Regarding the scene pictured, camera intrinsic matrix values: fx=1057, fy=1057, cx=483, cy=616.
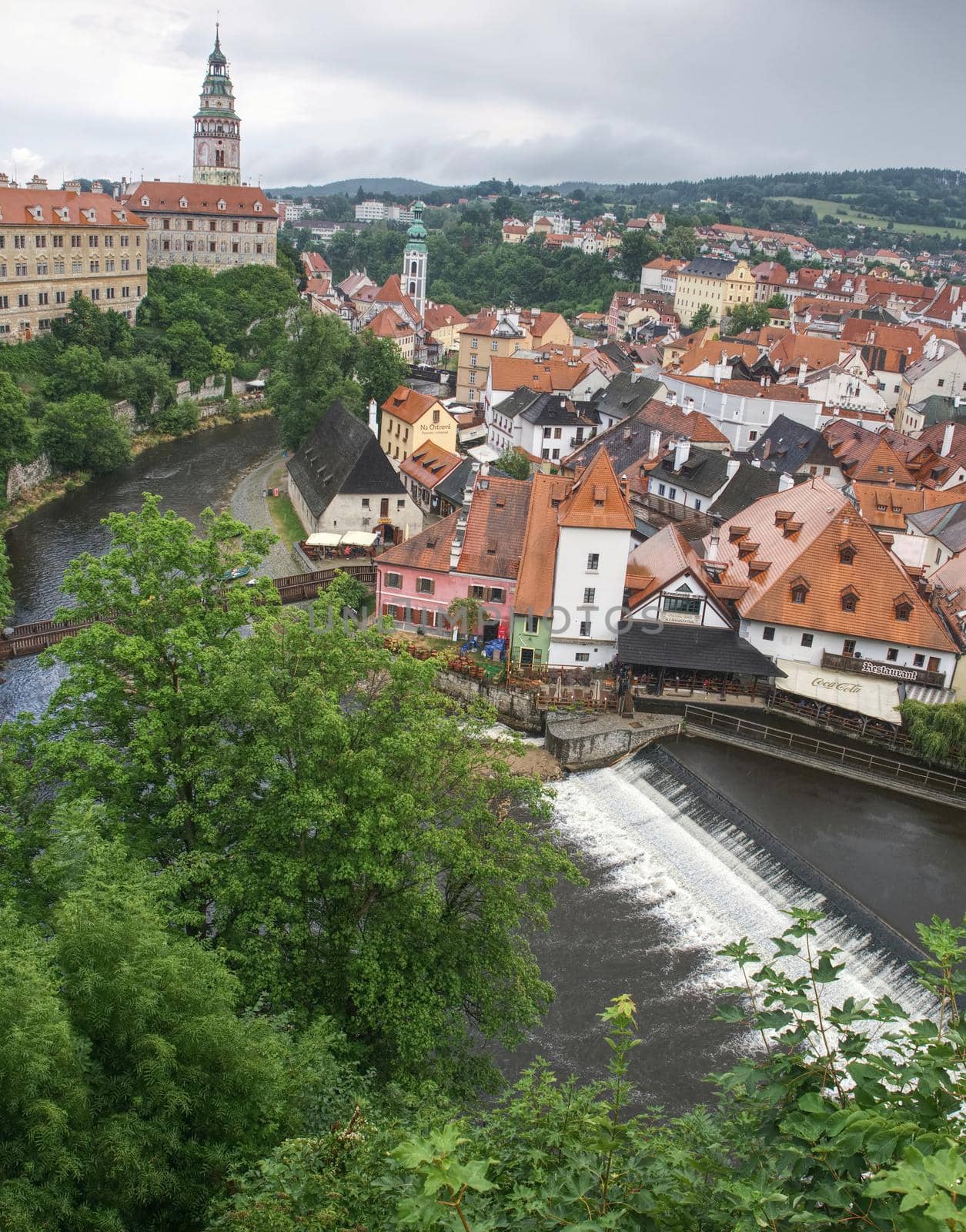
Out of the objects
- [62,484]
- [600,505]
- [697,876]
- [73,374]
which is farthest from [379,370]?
[697,876]

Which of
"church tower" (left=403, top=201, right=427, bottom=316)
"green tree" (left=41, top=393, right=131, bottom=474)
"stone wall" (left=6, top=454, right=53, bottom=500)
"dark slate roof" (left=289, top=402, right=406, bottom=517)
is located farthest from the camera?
"church tower" (left=403, top=201, right=427, bottom=316)

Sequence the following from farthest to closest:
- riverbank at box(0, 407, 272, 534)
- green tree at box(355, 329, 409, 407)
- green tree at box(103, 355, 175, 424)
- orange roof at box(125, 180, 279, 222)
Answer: orange roof at box(125, 180, 279, 222), green tree at box(355, 329, 409, 407), green tree at box(103, 355, 175, 424), riverbank at box(0, 407, 272, 534)

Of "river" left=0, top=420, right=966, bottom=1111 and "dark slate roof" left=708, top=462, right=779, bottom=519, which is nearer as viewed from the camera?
"river" left=0, top=420, right=966, bottom=1111

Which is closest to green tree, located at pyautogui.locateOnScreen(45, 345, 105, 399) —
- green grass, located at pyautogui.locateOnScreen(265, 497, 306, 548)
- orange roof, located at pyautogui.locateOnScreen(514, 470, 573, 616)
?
green grass, located at pyautogui.locateOnScreen(265, 497, 306, 548)

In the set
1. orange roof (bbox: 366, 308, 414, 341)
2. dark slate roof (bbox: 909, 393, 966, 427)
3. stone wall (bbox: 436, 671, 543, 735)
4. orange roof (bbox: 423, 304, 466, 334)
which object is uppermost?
orange roof (bbox: 423, 304, 466, 334)

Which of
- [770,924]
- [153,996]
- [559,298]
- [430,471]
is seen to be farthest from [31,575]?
[559,298]

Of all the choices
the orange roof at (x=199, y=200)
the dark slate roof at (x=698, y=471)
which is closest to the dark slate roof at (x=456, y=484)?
the dark slate roof at (x=698, y=471)

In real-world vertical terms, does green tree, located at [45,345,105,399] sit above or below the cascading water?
above

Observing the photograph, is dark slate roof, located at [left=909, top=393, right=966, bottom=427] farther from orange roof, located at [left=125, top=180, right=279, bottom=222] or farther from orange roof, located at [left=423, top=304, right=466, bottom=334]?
orange roof, located at [left=125, top=180, right=279, bottom=222]
